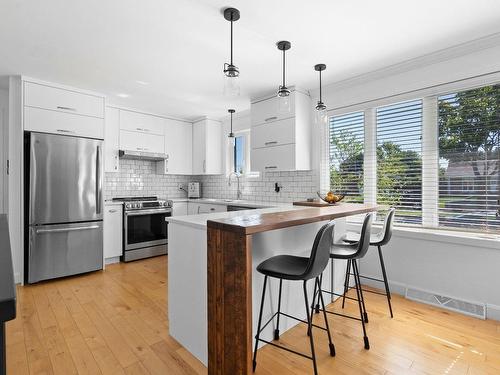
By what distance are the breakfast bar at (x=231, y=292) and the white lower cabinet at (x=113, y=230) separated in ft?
9.76

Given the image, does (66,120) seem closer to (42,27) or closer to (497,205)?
(42,27)

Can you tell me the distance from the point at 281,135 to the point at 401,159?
1453 millimetres

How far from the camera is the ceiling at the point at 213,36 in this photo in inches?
81.7

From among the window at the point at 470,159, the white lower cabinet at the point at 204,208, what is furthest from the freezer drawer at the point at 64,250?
the window at the point at 470,159

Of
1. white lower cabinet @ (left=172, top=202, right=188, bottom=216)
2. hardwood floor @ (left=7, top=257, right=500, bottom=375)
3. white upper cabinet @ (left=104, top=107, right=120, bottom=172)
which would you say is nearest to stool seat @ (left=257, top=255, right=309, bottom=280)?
hardwood floor @ (left=7, top=257, right=500, bottom=375)

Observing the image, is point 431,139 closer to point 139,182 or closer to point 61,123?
point 61,123

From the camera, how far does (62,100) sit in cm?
358

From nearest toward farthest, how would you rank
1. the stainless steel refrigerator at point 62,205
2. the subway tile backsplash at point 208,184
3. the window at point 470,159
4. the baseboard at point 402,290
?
1. the baseboard at point 402,290
2. the window at point 470,159
3. the stainless steel refrigerator at point 62,205
4. the subway tile backsplash at point 208,184

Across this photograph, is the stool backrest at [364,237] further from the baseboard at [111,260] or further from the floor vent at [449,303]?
the baseboard at [111,260]

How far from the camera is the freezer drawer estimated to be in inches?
133

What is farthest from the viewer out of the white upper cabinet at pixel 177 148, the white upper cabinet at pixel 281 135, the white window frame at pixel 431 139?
the white upper cabinet at pixel 177 148

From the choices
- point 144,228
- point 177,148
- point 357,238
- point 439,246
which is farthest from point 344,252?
point 177,148

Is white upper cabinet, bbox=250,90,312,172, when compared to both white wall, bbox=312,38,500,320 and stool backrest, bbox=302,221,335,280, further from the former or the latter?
stool backrest, bbox=302,221,335,280

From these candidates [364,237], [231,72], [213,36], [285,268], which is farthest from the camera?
[213,36]
